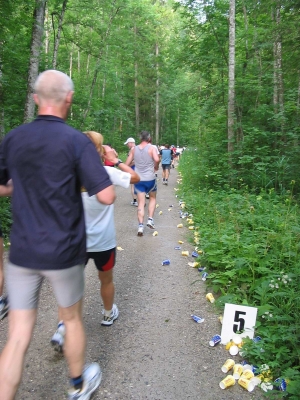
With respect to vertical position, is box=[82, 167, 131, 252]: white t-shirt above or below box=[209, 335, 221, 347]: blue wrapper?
above

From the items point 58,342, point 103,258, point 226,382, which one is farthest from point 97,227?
point 226,382

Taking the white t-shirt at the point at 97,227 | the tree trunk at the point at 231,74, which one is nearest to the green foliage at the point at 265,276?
the white t-shirt at the point at 97,227

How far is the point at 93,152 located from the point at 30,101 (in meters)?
8.97

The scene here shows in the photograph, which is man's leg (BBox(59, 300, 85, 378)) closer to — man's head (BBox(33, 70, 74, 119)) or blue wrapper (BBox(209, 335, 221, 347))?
man's head (BBox(33, 70, 74, 119))

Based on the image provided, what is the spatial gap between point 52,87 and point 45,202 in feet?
2.30

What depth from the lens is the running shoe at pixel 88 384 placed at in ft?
8.26

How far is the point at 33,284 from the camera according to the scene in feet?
7.20

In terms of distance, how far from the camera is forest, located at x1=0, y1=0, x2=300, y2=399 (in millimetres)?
4051

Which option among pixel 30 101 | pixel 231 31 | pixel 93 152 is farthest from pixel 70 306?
pixel 231 31

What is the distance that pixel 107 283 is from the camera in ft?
11.5

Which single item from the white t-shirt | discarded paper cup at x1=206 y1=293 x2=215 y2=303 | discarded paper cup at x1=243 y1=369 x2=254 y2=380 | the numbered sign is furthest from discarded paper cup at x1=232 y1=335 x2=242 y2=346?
the white t-shirt

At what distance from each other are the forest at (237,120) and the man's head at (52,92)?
2614 mm

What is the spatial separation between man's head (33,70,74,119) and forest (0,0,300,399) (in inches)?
103

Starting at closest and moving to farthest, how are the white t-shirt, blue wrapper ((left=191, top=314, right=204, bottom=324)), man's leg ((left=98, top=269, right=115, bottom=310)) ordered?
the white t-shirt < man's leg ((left=98, top=269, right=115, bottom=310)) < blue wrapper ((left=191, top=314, right=204, bottom=324))
